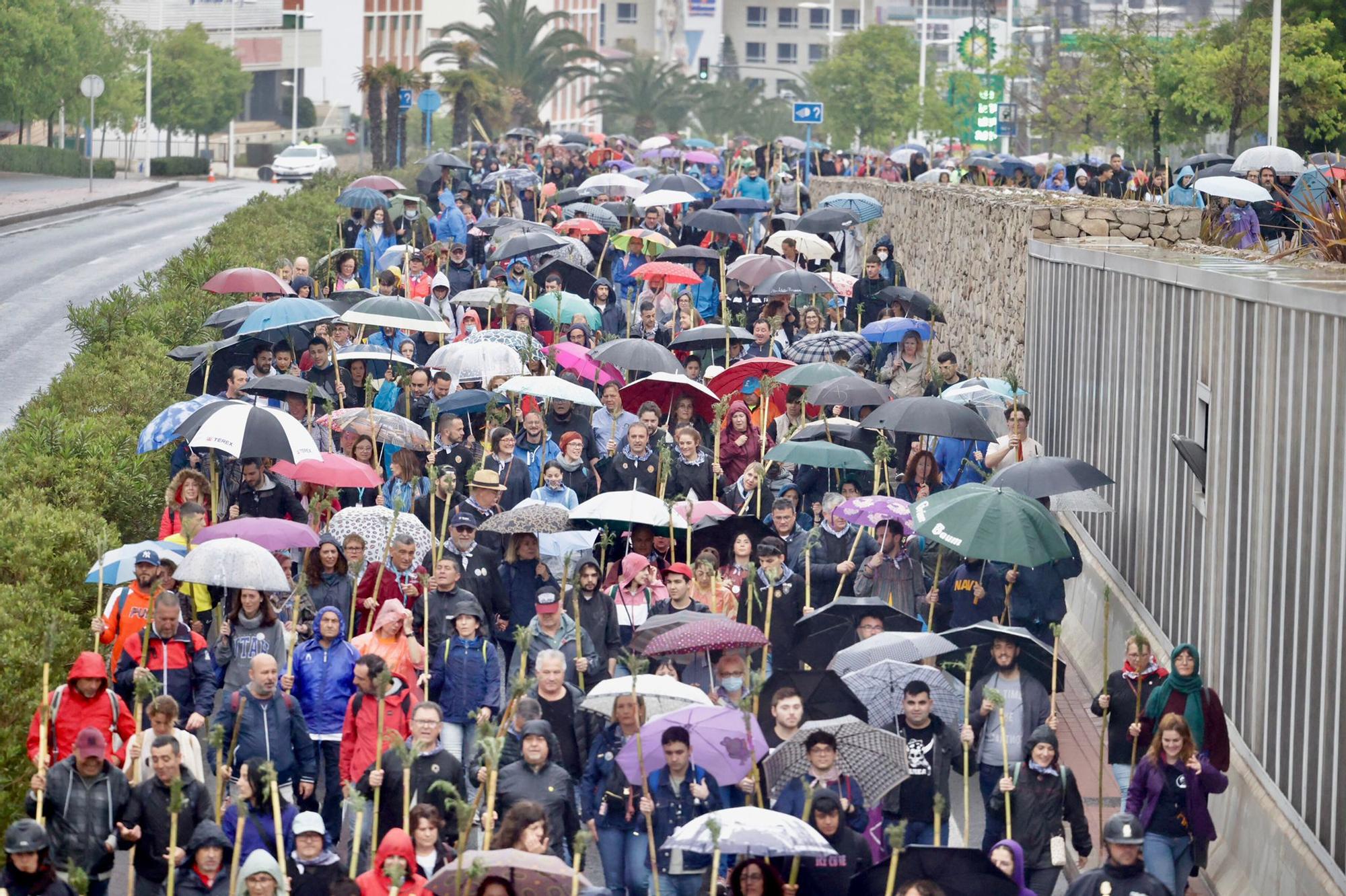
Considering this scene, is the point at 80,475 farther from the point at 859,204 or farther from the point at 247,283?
the point at 859,204

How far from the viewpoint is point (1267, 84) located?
129 ft

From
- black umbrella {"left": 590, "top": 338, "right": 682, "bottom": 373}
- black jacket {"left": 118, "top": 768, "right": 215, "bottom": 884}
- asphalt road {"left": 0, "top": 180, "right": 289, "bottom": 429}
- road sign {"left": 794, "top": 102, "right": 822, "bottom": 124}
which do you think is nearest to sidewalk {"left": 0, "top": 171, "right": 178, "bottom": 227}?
asphalt road {"left": 0, "top": 180, "right": 289, "bottom": 429}

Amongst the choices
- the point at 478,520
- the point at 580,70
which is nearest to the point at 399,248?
the point at 478,520

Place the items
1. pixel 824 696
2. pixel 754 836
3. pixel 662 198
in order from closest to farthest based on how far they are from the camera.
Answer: pixel 754 836 < pixel 824 696 < pixel 662 198

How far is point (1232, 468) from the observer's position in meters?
12.1

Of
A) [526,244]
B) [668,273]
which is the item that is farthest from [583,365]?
[526,244]

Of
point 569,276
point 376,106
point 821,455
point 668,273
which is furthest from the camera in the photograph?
point 376,106

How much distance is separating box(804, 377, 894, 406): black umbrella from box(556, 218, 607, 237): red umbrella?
32.1 ft

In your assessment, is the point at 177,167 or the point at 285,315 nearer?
the point at 285,315

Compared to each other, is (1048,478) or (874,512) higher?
(1048,478)

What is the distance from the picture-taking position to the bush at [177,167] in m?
75.0

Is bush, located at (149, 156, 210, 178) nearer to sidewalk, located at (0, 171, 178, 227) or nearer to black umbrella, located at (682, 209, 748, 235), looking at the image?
sidewalk, located at (0, 171, 178, 227)

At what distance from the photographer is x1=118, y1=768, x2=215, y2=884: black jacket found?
9773 millimetres

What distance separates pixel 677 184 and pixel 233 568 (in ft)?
60.3
